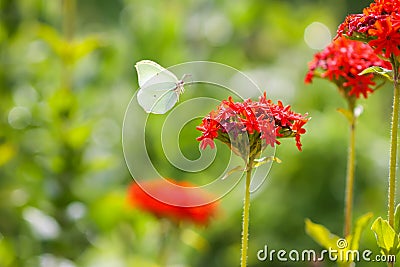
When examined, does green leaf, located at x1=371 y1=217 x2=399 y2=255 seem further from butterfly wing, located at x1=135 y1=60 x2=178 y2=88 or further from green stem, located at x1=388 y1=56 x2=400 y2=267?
butterfly wing, located at x1=135 y1=60 x2=178 y2=88

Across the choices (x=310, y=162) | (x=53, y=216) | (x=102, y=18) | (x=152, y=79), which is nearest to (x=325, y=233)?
(x=152, y=79)

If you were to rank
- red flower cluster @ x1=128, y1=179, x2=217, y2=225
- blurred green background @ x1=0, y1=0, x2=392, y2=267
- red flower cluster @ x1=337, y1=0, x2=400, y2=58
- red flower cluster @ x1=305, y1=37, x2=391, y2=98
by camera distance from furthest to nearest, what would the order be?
blurred green background @ x1=0, y1=0, x2=392, y2=267
red flower cluster @ x1=128, y1=179, x2=217, y2=225
red flower cluster @ x1=305, y1=37, x2=391, y2=98
red flower cluster @ x1=337, y1=0, x2=400, y2=58

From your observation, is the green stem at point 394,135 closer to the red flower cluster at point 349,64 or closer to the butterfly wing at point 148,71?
the red flower cluster at point 349,64

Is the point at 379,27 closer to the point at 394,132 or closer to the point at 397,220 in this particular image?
the point at 394,132

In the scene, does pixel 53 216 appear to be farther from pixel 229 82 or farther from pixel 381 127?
pixel 381 127

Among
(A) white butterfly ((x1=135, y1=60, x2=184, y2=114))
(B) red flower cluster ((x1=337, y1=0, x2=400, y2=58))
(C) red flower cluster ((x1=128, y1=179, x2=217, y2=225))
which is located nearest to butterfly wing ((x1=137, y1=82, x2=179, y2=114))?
(A) white butterfly ((x1=135, y1=60, x2=184, y2=114))

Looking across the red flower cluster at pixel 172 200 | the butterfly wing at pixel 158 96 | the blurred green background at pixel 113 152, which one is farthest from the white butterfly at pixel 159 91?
the blurred green background at pixel 113 152

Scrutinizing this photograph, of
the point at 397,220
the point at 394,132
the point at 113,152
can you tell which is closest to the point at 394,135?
the point at 394,132
